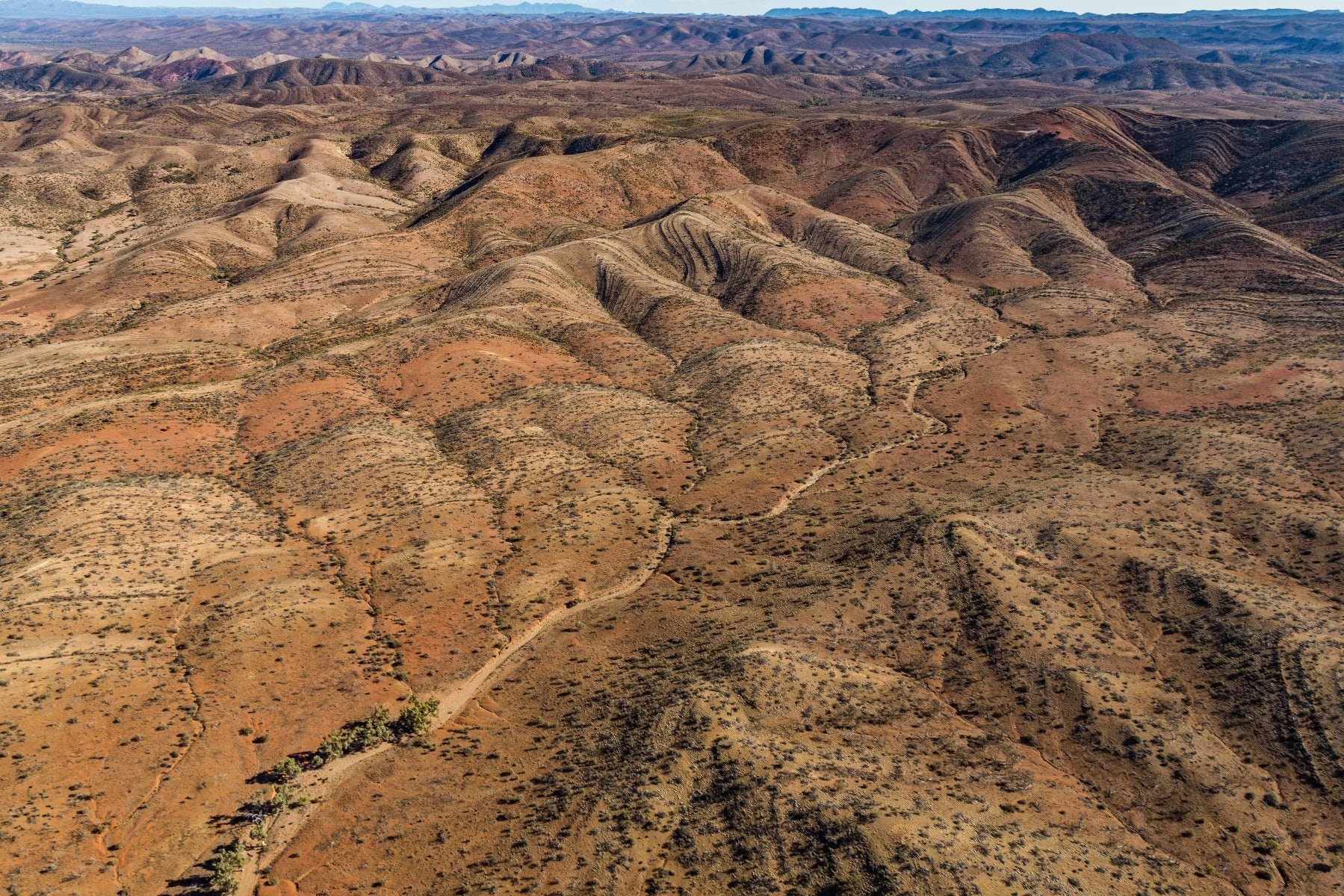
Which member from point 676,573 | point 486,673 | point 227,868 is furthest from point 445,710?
point 676,573

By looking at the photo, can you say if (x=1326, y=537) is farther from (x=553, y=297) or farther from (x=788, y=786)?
(x=553, y=297)

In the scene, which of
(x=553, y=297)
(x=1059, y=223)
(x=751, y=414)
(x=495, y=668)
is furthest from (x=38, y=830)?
(x=1059, y=223)

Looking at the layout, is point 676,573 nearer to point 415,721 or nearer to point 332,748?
point 415,721

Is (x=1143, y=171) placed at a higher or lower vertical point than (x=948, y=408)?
higher

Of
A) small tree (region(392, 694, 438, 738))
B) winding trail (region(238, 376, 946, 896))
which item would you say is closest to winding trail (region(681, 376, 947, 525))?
winding trail (region(238, 376, 946, 896))

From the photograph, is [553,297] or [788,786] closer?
[788,786]

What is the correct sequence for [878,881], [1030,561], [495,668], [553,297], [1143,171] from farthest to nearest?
[1143,171], [553,297], [1030,561], [495,668], [878,881]
